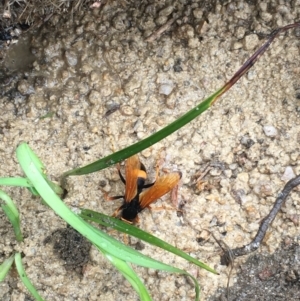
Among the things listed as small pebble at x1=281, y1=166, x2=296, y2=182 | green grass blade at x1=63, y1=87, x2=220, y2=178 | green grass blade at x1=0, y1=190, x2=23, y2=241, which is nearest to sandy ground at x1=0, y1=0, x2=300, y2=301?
small pebble at x1=281, y1=166, x2=296, y2=182

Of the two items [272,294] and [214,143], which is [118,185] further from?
[272,294]

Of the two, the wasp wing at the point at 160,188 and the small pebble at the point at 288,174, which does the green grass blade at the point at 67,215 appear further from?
the small pebble at the point at 288,174

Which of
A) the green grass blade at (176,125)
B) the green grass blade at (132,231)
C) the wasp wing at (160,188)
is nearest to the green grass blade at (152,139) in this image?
the green grass blade at (176,125)

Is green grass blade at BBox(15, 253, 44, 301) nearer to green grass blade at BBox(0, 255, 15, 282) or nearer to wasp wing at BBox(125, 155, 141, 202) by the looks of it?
green grass blade at BBox(0, 255, 15, 282)

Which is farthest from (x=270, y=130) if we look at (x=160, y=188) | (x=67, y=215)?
(x=67, y=215)

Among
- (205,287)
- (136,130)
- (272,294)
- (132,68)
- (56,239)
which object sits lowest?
(272,294)

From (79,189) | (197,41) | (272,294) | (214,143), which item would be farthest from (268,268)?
(197,41)

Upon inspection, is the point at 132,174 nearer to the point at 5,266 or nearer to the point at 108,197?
the point at 108,197

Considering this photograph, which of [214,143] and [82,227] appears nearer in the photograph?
[82,227]
